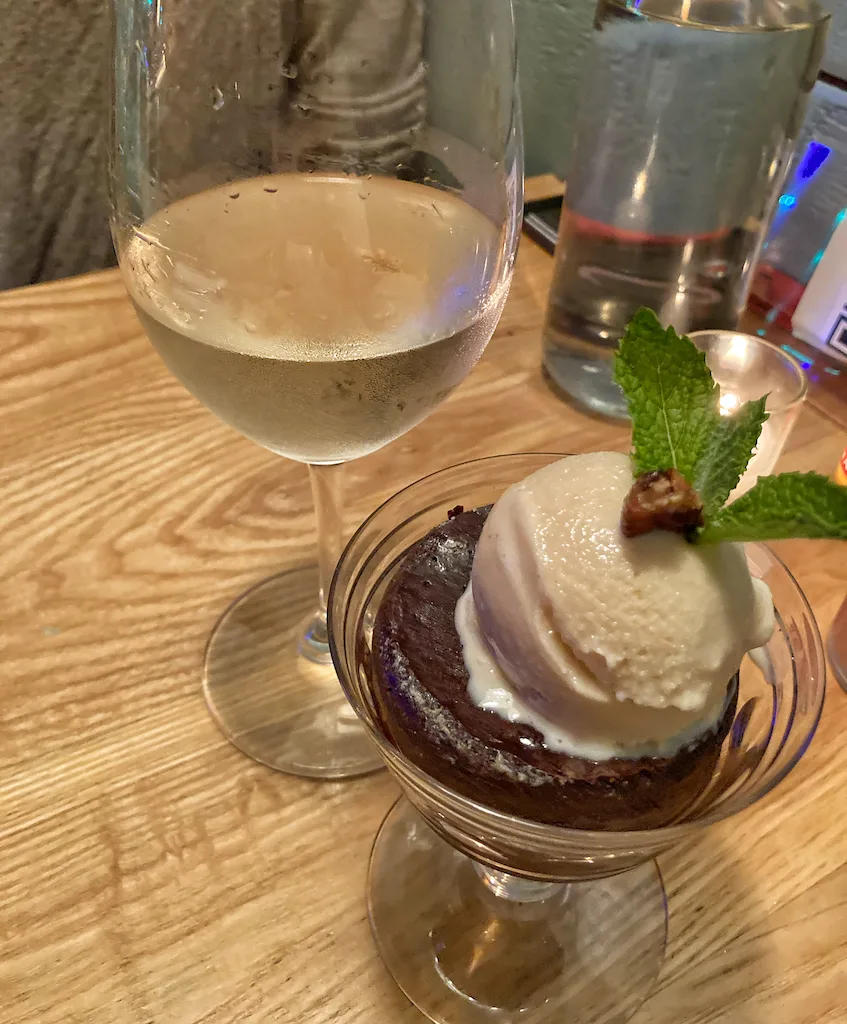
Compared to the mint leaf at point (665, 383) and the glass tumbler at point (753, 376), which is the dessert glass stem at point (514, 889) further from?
the glass tumbler at point (753, 376)

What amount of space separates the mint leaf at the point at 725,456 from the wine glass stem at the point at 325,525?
0.92ft

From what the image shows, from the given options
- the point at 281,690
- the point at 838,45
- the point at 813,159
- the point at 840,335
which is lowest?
the point at 281,690

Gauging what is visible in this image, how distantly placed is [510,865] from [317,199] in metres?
0.41

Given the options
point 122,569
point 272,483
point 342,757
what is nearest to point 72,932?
point 342,757

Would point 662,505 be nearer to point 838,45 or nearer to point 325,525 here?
point 325,525

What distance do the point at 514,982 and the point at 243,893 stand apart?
7.3 inches

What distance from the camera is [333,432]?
1.83 feet

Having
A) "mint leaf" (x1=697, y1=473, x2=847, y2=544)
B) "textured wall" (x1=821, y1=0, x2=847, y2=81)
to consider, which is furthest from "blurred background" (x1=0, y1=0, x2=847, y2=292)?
"mint leaf" (x1=697, y1=473, x2=847, y2=544)

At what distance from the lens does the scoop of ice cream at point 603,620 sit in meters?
0.46

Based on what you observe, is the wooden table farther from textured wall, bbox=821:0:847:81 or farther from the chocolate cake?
textured wall, bbox=821:0:847:81

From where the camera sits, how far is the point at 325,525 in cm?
71

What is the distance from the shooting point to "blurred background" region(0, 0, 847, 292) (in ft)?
4.66

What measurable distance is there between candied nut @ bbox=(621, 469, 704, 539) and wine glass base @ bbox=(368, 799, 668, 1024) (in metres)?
0.29

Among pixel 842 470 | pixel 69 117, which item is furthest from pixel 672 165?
pixel 69 117
